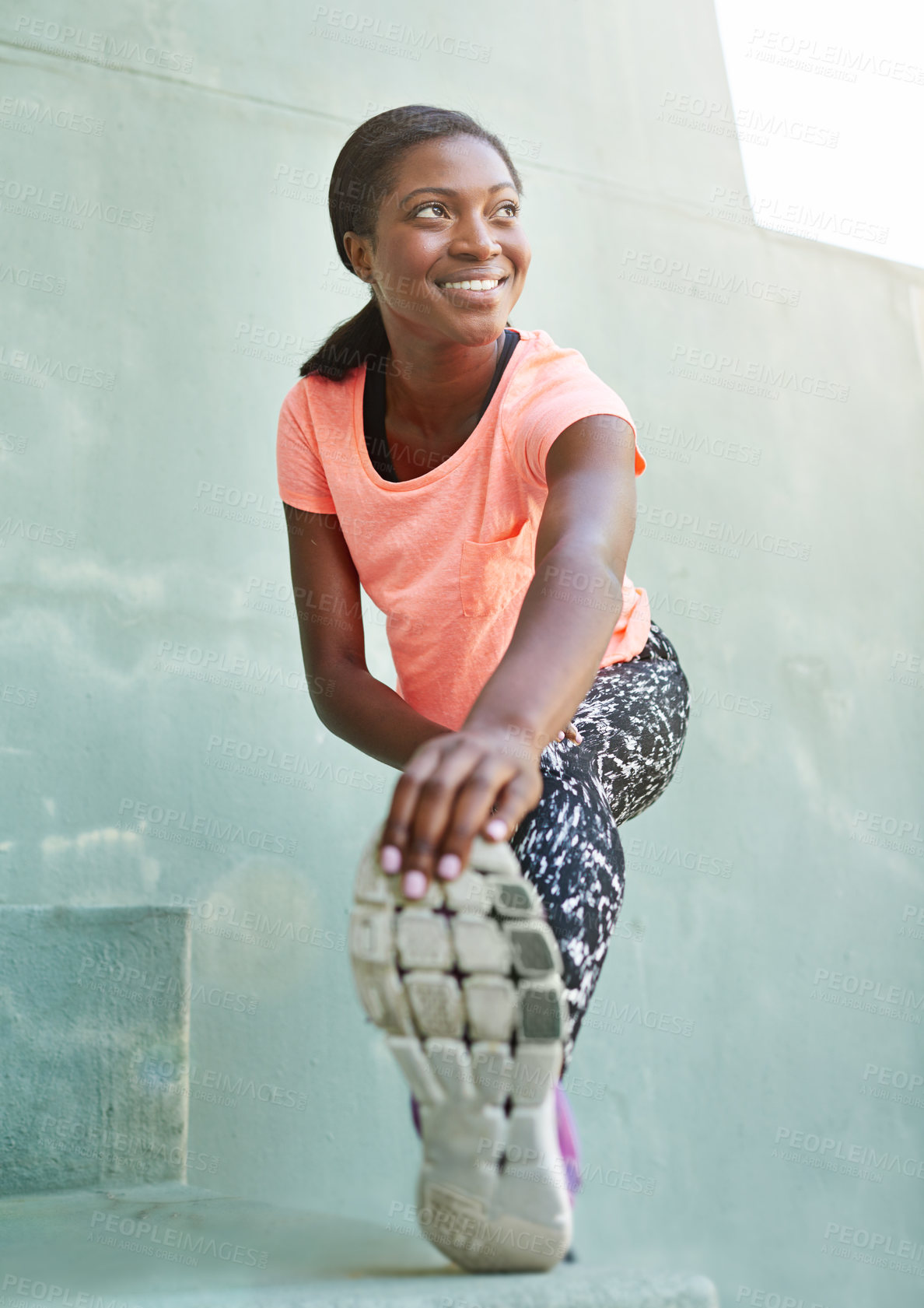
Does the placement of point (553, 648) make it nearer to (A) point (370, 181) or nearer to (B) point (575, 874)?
(B) point (575, 874)

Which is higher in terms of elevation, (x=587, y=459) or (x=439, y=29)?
(x=439, y=29)

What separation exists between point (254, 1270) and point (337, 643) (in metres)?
0.72

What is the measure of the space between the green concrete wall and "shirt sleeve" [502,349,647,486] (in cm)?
120

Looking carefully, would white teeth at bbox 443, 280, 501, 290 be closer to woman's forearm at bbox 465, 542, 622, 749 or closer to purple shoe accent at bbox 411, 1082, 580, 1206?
woman's forearm at bbox 465, 542, 622, 749

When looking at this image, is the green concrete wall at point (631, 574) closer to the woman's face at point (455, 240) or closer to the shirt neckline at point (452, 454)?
the shirt neckline at point (452, 454)

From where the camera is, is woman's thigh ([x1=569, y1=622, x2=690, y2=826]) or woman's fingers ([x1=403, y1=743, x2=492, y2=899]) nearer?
woman's fingers ([x1=403, y1=743, x2=492, y2=899])

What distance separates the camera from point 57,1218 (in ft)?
3.98

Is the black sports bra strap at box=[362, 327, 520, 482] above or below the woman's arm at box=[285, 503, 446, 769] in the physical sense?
above

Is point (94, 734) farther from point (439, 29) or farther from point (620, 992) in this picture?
point (439, 29)

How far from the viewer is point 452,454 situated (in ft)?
4.29

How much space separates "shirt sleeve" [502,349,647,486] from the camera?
42.8 inches

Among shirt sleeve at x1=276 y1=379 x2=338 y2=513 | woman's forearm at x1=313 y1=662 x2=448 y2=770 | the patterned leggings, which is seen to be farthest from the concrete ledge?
the patterned leggings

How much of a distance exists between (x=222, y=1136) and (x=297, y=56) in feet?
7.65

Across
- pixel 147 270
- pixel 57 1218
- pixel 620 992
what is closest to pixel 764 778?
pixel 620 992
